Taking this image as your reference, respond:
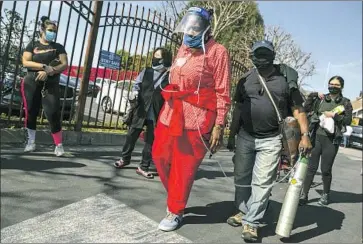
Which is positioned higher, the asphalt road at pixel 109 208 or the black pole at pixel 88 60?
the black pole at pixel 88 60

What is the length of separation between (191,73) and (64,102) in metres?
3.94

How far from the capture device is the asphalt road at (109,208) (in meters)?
3.11

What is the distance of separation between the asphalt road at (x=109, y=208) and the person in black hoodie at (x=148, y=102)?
247 mm

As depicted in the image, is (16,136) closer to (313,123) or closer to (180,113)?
(180,113)

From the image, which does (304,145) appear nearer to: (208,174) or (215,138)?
(215,138)

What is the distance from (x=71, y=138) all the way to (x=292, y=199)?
4312 millimetres

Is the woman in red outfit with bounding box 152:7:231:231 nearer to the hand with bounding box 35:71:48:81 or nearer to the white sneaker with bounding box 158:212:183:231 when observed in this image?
the white sneaker with bounding box 158:212:183:231

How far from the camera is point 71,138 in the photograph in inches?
261

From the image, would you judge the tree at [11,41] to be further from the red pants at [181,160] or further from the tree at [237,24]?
the tree at [237,24]

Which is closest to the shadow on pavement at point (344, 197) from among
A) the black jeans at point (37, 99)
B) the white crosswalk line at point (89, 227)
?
the white crosswalk line at point (89, 227)

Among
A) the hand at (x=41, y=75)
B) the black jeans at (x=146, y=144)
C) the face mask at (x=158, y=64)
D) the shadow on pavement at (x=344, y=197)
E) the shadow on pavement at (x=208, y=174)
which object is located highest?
the face mask at (x=158, y=64)

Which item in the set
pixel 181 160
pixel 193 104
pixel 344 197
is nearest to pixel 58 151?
pixel 181 160

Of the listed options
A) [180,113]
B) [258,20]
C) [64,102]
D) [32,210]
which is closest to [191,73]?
[180,113]

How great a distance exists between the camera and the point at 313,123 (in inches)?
191
